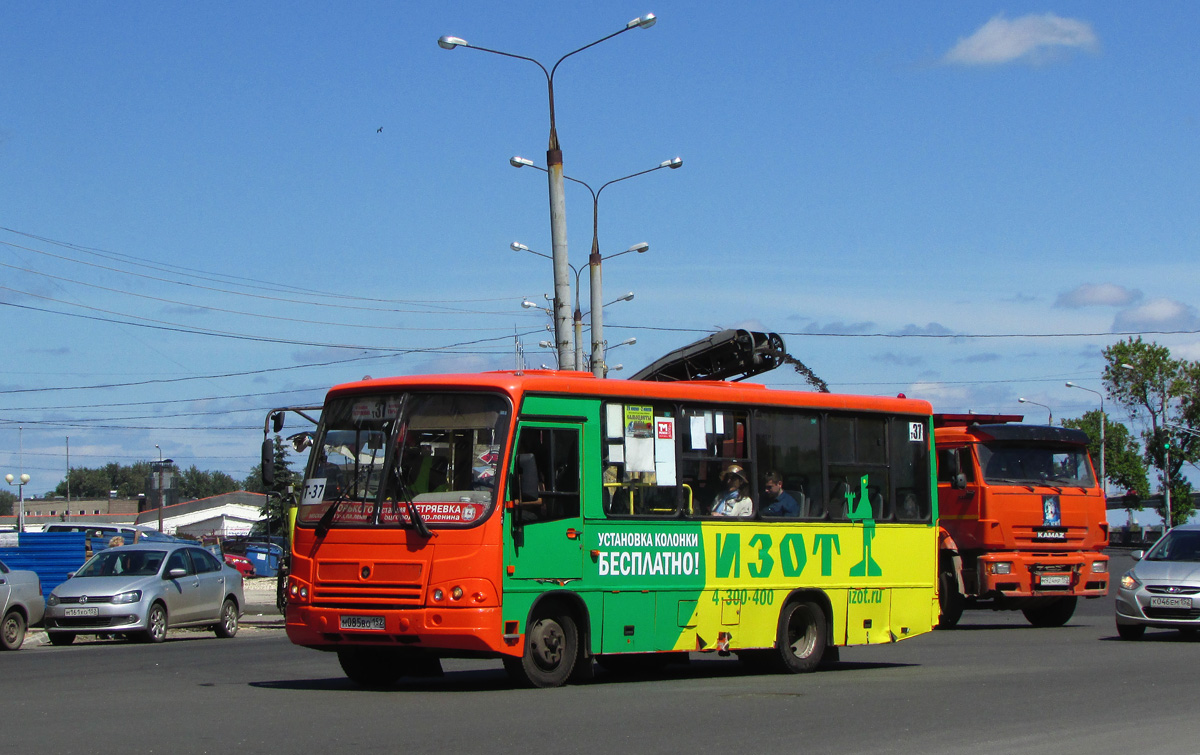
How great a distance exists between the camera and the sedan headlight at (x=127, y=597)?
907 inches

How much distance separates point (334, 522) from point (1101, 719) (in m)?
6.44

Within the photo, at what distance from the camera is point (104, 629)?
74.6 feet

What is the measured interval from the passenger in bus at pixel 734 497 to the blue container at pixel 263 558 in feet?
147

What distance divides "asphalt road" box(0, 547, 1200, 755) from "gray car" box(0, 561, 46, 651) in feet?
10.9

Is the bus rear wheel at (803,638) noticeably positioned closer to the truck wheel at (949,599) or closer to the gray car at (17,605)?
the truck wheel at (949,599)

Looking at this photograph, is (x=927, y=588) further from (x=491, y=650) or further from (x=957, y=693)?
(x=491, y=650)

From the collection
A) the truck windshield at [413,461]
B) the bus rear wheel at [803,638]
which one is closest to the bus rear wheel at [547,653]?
the truck windshield at [413,461]

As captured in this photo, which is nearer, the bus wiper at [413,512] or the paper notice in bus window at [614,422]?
the bus wiper at [413,512]

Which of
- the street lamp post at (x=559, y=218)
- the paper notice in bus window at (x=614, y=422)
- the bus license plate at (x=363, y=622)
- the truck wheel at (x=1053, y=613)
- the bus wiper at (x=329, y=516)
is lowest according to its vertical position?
the truck wheel at (x=1053, y=613)

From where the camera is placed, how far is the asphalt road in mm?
9641

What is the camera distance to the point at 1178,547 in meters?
22.1

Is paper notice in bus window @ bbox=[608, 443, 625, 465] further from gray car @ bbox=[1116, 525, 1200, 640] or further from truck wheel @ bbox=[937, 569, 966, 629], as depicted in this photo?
truck wheel @ bbox=[937, 569, 966, 629]

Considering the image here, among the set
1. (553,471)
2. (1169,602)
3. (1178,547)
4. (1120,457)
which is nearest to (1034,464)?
(1178,547)

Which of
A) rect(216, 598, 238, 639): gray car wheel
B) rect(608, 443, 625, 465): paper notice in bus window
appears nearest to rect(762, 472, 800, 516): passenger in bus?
rect(608, 443, 625, 465): paper notice in bus window
